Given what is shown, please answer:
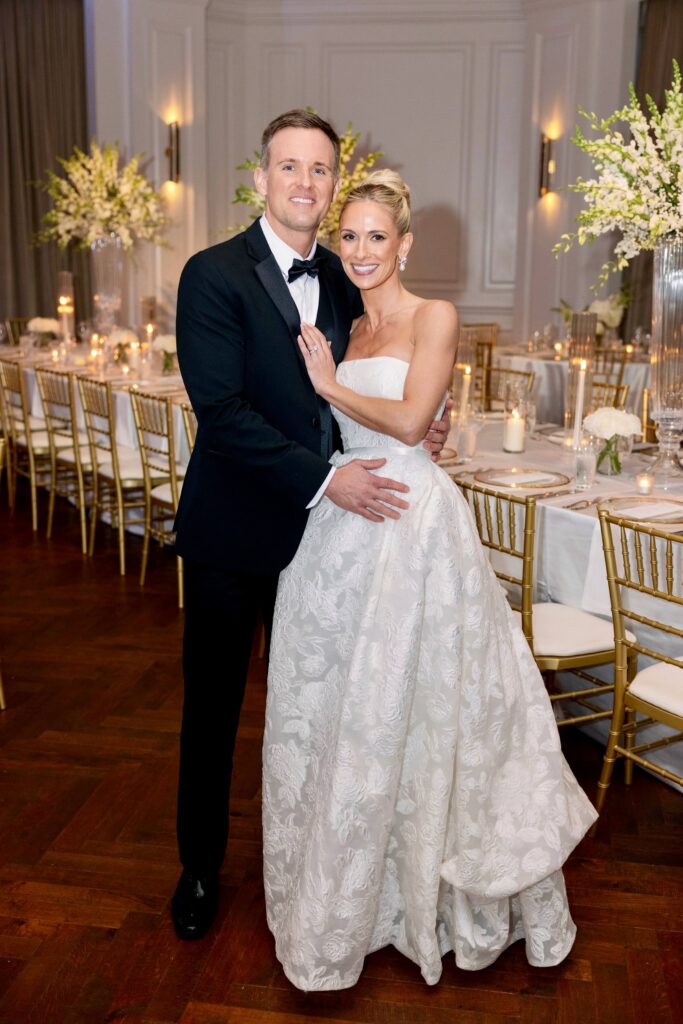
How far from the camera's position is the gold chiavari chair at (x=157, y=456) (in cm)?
514

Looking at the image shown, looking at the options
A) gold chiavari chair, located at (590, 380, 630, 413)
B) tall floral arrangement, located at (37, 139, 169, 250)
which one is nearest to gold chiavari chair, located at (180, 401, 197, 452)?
gold chiavari chair, located at (590, 380, 630, 413)

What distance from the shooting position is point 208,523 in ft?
8.09

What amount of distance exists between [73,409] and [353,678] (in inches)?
159

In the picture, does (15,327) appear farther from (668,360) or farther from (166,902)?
(166,902)

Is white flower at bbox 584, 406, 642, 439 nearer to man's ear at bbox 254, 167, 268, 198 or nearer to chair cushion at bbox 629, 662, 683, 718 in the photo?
chair cushion at bbox 629, 662, 683, 718

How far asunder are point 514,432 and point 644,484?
2.53ft

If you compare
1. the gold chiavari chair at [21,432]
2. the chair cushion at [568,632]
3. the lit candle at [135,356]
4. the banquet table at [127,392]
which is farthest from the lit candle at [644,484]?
the gold chiavari chair at [21,432]

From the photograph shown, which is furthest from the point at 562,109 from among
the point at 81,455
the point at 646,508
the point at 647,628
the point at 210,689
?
the point at 210,689

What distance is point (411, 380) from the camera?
93.7 inches

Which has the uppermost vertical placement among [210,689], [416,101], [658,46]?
[658,46]

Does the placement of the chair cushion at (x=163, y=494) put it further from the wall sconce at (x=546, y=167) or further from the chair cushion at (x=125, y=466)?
the wall sconce at (x=546, y=167)

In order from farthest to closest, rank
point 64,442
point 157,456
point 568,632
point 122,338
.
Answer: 1. point 122,338
2. point 64,442
3. point 157,456
4. point 568,632

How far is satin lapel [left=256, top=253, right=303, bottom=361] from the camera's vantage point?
2.38m

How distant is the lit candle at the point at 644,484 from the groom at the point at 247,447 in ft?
4.65
